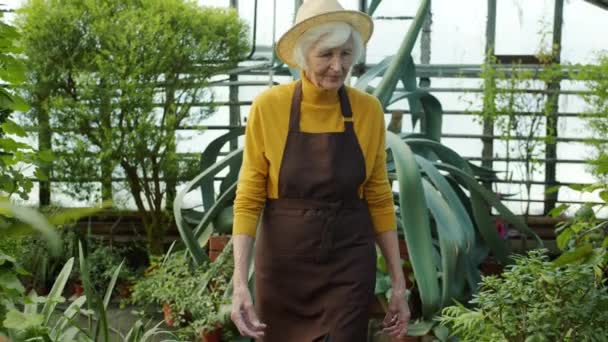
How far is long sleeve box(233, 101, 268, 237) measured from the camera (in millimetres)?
2408

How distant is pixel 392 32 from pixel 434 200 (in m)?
2.76

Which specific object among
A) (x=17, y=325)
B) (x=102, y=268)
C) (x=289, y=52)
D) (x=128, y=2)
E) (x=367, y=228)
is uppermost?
(x=128, y=2)

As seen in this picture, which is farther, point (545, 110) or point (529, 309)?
point (545, 110)

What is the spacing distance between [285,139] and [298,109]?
9 cm

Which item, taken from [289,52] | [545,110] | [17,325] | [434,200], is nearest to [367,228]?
[289,52]

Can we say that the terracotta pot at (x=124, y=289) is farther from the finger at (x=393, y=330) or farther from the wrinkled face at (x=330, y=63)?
the wrinkled face at (x=330, y=63)

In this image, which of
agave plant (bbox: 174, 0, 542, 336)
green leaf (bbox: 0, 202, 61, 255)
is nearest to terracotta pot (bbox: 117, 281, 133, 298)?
agave plant (bbox: 174, 0, 542, 336)

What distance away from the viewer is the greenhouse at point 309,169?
242 cm

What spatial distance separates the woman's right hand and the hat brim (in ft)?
2.08

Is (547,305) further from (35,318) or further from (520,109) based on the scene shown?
(520,109)

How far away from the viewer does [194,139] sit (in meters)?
6.38

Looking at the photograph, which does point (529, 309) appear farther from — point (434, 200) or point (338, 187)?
point (434, 200)

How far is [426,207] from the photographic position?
3.81 meters

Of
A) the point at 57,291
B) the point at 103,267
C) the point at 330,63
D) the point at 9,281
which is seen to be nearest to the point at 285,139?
the point at 330,63
